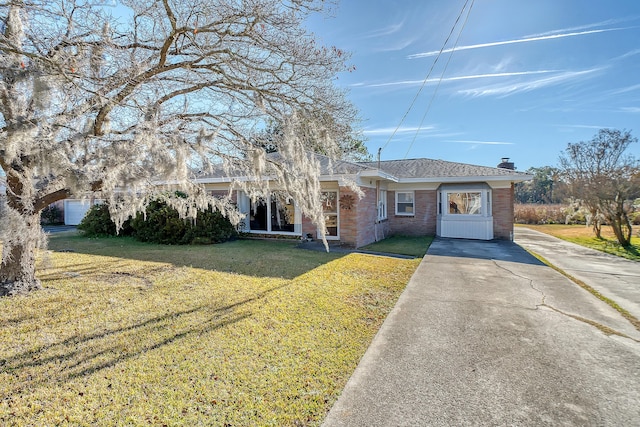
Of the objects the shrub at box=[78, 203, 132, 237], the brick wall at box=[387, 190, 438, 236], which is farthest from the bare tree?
the brick wall at box=[387, 190, 438, 236]

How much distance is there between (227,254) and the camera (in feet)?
31.2

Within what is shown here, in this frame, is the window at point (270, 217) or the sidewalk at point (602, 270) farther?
the window at point (270, 217)

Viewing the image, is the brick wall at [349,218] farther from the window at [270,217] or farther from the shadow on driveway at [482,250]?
the shadow on driveway at [482,250]

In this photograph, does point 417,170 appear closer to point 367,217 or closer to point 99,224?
point 367,217

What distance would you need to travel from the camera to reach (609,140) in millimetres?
→ 14195

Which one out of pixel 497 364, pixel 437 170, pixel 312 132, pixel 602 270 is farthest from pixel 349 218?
pixel 497 364

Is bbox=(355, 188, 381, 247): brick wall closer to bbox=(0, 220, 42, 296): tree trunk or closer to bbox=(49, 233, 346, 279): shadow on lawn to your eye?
bbox=(49, 233, 346, 279): shadow on lawn

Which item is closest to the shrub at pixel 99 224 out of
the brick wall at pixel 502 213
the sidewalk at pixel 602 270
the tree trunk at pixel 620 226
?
the sidewalk at pixel 602 270

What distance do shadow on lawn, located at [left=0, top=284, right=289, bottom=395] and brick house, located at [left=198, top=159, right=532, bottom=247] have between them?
6.91 metres

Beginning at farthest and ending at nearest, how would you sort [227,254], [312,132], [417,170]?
[417,170]
[227,254]
[312,132]

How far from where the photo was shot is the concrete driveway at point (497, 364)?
2539 mm

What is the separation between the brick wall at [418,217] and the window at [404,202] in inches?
6.7

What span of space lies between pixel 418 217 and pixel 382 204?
2.02 metres

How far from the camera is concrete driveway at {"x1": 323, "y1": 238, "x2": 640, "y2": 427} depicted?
2.54m
